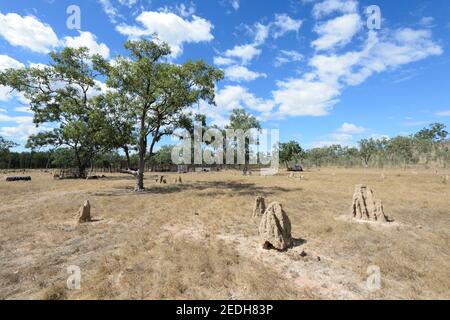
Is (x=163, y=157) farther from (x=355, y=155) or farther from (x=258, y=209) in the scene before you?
(x=258, y=209)

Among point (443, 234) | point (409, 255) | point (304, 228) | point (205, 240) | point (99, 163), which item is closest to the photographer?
point (409, 255)

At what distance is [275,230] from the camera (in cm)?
809

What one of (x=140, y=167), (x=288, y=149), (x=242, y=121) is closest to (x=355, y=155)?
(x=288, y=149)

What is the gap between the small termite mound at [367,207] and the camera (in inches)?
453

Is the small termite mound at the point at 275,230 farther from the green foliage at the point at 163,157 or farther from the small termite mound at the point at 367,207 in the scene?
the green foliage at the point at 163,157

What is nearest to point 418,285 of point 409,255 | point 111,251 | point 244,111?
point 409,255

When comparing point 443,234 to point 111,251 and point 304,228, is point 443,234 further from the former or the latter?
point 111,251

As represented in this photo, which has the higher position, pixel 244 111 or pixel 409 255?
pixel 244 111

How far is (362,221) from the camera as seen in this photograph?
11461mm

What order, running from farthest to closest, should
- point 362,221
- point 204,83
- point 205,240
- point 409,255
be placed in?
point 204,83, point 362,221, point 205,240, point 409,255

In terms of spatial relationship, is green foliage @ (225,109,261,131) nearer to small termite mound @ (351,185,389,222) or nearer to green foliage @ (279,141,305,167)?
green foliage @ (279,141,305,167)

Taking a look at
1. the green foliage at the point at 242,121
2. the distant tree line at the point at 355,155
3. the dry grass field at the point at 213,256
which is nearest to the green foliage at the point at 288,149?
the distant tree line at the point at 355,155
